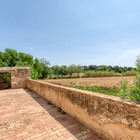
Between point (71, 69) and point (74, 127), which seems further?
point (71, 69)

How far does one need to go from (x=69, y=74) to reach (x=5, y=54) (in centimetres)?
3498

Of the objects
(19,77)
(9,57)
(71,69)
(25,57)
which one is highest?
(25,57)

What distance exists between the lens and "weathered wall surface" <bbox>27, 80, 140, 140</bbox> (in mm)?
1514

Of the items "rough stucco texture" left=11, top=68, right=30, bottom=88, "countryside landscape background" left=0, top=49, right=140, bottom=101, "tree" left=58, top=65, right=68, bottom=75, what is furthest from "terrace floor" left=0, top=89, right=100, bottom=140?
"tree" left=58, top=65, right=68, bottom=75

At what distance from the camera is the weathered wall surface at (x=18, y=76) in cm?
896

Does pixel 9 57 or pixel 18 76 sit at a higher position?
pixel 9 57

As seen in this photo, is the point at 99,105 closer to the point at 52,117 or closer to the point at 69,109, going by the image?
the point at 69,109

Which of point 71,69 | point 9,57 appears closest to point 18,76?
point 9,57

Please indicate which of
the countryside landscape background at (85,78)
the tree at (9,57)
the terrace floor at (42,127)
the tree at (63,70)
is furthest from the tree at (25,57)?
→ the terrace floor at (42,127)

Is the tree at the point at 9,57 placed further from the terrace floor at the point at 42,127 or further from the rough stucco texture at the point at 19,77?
the terrace floor at the point at 42,127

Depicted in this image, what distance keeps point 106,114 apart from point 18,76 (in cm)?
912

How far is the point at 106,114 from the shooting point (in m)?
1.91

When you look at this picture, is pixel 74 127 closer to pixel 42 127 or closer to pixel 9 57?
pixel 42 127

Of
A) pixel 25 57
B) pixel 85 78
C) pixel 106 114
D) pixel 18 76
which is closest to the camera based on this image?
pixel 106 114
